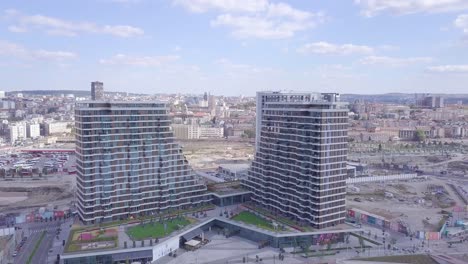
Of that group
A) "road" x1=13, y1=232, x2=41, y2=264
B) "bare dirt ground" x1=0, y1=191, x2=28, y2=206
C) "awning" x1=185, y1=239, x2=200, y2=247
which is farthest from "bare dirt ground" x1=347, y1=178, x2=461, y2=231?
"bare dirt ground" x1=0, y1=191, x2=28, y2=206

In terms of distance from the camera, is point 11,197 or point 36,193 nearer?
point 11,197

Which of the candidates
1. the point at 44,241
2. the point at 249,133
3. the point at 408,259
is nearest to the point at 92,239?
the point at 44,241

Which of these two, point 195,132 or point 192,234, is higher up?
point 195,132

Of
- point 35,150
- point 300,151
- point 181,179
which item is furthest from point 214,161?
point 300,151

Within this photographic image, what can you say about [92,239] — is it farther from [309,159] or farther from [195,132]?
[195,132]

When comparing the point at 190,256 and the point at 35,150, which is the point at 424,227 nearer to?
the point at 190,256

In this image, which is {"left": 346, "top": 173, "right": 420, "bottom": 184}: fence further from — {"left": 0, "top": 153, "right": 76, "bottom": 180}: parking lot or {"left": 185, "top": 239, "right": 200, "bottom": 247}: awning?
{"left": 0, "top": 153, "right": 76, "bottom": 180}: parking lot
